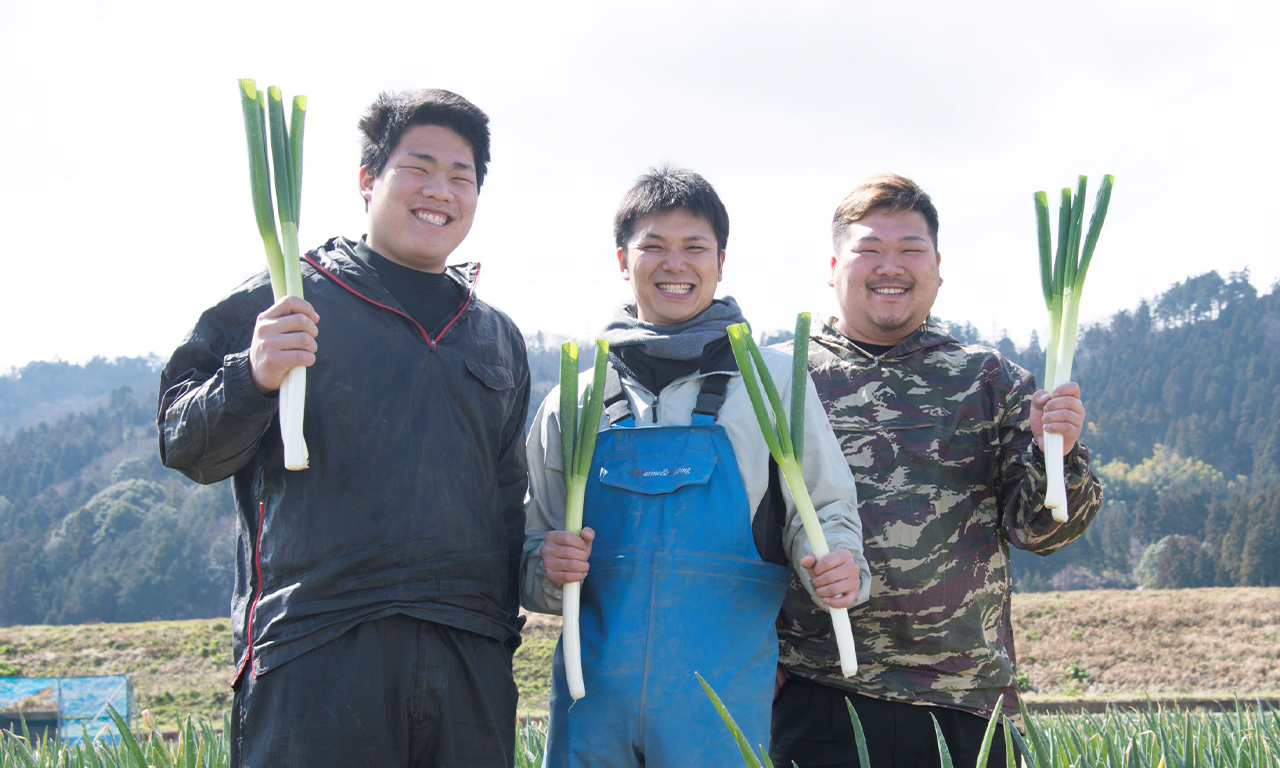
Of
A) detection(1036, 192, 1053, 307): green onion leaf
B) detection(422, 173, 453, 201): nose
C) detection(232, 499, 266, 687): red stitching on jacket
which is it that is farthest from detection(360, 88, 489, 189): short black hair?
detection(1036, 192, 1053, 307): green onion leaf

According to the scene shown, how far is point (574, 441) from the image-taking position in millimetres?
2367

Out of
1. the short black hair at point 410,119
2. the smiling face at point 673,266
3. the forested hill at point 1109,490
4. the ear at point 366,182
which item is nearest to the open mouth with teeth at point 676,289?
the smiling face at point 673,266

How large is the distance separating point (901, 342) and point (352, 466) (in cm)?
168

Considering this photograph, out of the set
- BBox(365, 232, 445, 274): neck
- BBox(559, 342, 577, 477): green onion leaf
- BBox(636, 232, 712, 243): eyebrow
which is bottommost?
BBox(559, 342, 577, 477): green onion leaf

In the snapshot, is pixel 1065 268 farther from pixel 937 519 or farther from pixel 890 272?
pixel 937 519

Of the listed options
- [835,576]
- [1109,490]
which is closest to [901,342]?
[835,576]

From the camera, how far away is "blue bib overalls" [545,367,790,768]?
216cm

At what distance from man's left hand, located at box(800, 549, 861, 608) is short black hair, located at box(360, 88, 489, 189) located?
4.28 ft

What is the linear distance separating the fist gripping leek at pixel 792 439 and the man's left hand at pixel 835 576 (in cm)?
2

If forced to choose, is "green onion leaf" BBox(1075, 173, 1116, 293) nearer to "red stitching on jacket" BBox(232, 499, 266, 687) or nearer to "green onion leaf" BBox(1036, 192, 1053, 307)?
"green onion leaf" BBox(1036, 192, 1053, 307)

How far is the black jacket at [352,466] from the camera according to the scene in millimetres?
2092

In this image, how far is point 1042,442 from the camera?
2.57m

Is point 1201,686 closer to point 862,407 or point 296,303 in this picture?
point 862,407

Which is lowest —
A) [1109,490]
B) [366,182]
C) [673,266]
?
[1109,490]
